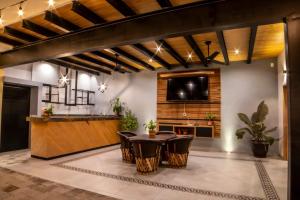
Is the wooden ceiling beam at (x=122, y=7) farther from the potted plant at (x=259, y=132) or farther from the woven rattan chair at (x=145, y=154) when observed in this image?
the potted plant at (x=259, y=132)

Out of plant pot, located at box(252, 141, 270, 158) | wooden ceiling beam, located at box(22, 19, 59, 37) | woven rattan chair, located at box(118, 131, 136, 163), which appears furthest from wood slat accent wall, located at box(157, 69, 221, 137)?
wooden ceiling beam, located at box(22, 19, 59, 37)

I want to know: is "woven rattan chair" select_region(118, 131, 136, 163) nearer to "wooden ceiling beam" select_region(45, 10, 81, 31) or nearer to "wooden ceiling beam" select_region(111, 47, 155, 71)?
"wooden ceiling beam" select_region(111, 47, 155, 71)

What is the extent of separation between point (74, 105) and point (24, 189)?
5.28 m

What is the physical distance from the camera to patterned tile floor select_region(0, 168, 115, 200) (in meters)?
3.10

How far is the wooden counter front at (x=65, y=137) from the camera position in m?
5.53

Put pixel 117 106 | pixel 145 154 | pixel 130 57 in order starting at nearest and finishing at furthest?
pixel 145 154
pixel 130 57
pixel 117 106

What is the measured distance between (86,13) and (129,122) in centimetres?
522

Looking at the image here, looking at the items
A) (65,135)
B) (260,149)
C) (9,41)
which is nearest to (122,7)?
(9,41)

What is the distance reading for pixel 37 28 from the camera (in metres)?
4.49

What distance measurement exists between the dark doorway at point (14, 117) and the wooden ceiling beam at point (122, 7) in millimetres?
5289

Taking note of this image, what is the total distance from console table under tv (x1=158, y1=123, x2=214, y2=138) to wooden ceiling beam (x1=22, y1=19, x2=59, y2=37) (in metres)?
A: 5.05

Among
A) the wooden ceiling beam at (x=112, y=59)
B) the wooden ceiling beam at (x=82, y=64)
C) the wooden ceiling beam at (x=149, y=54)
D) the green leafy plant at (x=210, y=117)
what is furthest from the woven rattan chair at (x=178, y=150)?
the wooden ceiling beam at (x=82, y=64)

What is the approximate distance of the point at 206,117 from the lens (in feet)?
24.5

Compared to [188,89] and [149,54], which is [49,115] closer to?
[149,54]
